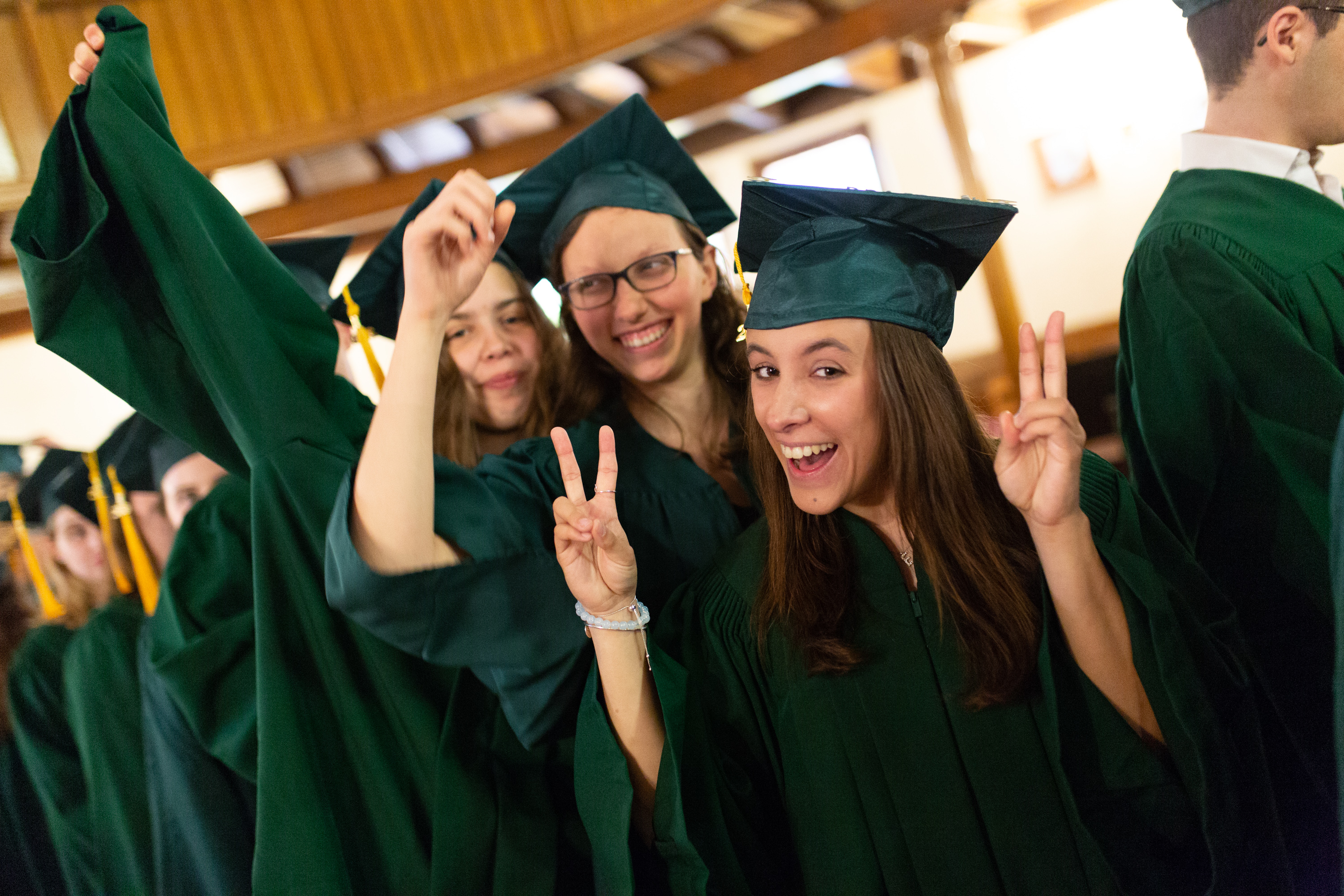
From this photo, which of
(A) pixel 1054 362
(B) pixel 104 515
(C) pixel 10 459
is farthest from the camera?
(C) pixel 10 459

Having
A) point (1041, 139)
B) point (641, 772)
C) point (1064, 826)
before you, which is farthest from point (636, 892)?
point (1041, 139)

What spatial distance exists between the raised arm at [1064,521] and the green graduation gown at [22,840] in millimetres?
2895

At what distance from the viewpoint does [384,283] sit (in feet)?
6.91

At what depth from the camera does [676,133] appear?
447 cm

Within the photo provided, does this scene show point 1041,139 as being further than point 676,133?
No

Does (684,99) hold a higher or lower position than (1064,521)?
higher

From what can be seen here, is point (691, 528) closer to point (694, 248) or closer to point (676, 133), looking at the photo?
point (694, 248)

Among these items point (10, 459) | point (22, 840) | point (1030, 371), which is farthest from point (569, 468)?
point (10, 459)

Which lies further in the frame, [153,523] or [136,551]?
[153,523]

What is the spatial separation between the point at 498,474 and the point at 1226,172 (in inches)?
56.0

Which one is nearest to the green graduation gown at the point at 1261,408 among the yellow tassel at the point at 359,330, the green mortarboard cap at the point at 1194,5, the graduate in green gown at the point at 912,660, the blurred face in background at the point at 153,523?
the graduate in green gown at the point at 912,660

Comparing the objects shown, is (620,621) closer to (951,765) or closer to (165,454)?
(951,765)

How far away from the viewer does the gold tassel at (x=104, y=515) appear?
267 centimetres

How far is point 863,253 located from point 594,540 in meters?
0.66
